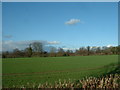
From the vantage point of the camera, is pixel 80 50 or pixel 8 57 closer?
pixel 8 57

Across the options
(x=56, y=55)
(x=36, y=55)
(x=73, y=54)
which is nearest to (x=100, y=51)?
(x=73, y=54)

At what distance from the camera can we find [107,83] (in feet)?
24.6

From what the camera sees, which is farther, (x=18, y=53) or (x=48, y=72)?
(x=18, y=53)

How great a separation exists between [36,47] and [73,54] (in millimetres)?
14376

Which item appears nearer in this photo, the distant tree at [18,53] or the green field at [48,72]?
the green field at [48,72]

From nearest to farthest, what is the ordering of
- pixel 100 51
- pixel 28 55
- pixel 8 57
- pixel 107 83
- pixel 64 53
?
pixel 107 83 < pixel 8 57 < pixel 28 55 < pixel 64 53 < pixel 100 51

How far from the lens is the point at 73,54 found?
58.7m

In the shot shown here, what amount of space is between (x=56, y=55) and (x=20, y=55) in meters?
10.4

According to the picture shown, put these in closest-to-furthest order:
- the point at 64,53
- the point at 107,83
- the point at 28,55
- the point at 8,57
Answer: the point at 107,83
the point at 8,57
the point at 28,55
the point at 64,53

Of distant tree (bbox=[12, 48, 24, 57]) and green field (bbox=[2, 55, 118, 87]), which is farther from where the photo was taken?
distant tree (bbox=[12, 48, 24, 57])

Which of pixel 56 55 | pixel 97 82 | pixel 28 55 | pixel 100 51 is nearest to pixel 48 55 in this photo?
pixel 56 55

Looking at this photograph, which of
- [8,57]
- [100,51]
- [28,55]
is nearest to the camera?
[8,57]

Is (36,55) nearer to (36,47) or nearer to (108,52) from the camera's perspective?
(36,47)

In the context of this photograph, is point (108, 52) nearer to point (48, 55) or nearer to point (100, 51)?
point (100, 51)
